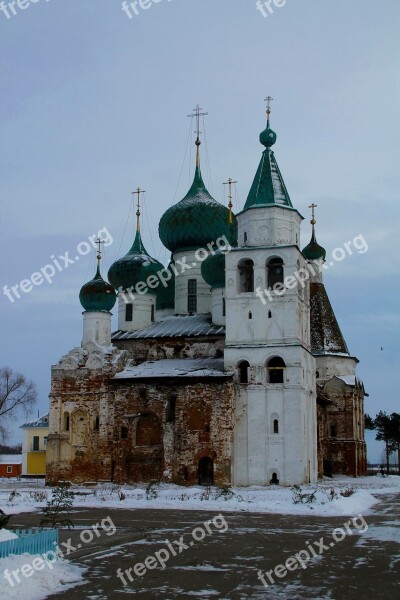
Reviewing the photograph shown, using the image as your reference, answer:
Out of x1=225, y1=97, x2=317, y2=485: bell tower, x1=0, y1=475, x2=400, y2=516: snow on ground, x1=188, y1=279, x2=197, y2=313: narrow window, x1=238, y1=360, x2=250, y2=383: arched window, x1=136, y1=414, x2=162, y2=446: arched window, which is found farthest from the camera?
x1=188, y1=279, x2=197, y2=313: narrow window

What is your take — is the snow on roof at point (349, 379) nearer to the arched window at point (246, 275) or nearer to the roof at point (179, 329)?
the roof at point (179, 329)

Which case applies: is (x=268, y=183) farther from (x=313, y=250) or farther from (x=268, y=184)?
(x=313, y=250)

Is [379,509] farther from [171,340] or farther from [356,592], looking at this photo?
[171,340]

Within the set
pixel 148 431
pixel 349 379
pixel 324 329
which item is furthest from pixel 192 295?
pixel 349 379

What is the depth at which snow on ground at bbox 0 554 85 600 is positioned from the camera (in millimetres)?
10008

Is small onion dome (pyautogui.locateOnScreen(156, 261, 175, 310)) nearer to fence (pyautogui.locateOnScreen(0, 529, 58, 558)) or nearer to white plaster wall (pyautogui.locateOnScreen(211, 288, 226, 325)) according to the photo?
white plaster wall (pyautogui.locateOnScreen(211, 288, 226, 325))

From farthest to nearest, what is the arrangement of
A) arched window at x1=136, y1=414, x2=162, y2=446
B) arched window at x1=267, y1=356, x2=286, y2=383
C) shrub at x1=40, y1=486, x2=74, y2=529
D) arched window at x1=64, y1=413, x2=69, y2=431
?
arched window at x1=64, y1=413, x2=69, y2=431, arched window at x1=136, y1=414, x2=162, y2=446, arched window at x1=267, y1=356, x2=286, y2=383, shrub at x1=40, y1=486, x2=74, y2=529

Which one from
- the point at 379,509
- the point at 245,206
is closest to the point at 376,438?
the point at 245,206

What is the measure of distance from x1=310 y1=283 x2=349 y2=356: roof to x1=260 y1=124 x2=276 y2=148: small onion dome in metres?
14.1

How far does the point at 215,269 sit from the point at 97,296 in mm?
5840

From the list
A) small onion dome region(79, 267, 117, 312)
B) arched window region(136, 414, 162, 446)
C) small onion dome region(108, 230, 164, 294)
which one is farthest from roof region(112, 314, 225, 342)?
arched window region(136, 414, 162, 446)

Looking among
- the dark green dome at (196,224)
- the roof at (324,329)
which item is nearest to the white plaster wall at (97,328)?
the dark green dome at (196,224)

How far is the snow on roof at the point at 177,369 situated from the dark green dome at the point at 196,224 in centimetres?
696

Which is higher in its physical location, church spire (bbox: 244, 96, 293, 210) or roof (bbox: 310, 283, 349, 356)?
church spire (bbox: 244, 96, 293, 210)
